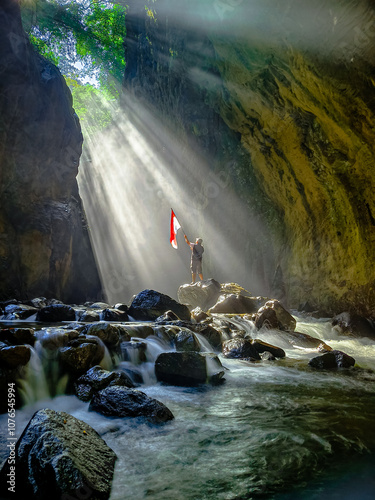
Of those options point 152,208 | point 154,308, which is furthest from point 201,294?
point 152,208

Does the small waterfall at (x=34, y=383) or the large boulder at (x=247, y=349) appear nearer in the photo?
the small waterfall at (x=34, y=383)

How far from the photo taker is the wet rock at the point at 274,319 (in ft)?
29.3

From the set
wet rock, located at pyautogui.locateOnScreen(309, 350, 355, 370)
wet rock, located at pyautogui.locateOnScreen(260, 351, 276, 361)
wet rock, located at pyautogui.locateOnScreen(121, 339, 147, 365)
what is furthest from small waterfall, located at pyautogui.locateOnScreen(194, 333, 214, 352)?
wet rock, located at pyautogui.locateOnScreen(309, 350, 355, 370)

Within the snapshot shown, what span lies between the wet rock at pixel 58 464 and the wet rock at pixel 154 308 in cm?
673

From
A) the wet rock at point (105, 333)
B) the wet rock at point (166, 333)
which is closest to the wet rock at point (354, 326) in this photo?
the wet rock at point (166, 333)

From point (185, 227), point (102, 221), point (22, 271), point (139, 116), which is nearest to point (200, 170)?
point (185, 227)

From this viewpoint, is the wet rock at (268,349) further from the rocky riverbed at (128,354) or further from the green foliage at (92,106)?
the green foliage at (92,106)

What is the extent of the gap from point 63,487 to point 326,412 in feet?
9.48

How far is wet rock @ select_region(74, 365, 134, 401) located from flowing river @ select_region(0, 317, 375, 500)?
0.43ft

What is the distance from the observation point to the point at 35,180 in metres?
15.5

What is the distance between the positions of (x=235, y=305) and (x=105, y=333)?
729cm

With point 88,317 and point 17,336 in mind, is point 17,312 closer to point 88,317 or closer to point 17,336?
point 88,317

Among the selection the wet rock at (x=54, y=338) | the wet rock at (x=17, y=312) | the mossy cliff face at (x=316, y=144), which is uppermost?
the mossy cliff face at (x=316, y=144)

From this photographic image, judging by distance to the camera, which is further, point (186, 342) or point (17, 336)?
point (186, 342)
